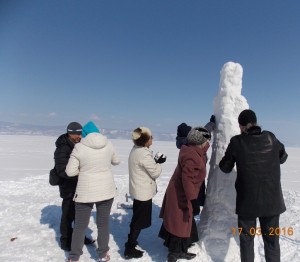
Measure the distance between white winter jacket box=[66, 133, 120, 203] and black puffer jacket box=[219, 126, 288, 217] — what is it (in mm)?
1581

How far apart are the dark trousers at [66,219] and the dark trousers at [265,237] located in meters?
2.37

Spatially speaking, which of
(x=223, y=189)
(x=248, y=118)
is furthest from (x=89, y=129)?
(x=223, y=189)

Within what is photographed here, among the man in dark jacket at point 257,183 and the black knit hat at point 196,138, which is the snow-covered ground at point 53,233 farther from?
the black knit hat at point 196,138

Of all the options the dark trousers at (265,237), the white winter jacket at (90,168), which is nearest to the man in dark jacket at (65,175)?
the white winter jacket at (90,168)

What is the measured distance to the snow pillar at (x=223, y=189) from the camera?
141 inches

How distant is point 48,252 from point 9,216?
1979 mm

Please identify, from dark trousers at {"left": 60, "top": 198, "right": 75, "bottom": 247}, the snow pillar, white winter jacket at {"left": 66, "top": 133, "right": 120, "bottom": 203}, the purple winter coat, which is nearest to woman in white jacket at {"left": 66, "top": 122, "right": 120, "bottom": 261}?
white winter jacket at {"left": 66, "top": 133, "right": 120, "bottom": 203}

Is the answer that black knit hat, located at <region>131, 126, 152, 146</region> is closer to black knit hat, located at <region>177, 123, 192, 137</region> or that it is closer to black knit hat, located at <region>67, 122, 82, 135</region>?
black knit hat, located at <region>67, 122, 82, 135</region>

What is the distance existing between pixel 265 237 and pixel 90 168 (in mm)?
2136

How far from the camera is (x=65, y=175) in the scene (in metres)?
3.47

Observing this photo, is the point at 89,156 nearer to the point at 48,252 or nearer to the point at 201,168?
the point at 201,168

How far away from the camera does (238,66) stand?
3893 mm

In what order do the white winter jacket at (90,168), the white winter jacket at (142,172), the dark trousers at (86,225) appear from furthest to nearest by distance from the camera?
the white winter jacket at (142,172) → the dark trousers at (86,225) → the white winter jacket at (90,168)

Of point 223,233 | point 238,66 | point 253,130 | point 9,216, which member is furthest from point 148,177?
point 9,216
